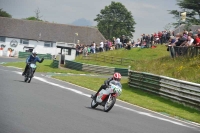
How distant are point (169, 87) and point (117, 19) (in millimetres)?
67841

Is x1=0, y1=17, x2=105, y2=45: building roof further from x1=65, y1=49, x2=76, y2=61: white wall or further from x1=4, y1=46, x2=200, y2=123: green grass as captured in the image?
x1=4, y1=46, x2=200, y2=123: green grass

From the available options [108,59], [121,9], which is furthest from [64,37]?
[108,59]

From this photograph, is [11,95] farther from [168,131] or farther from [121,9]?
[121,9]

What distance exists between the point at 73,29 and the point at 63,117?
92.9m

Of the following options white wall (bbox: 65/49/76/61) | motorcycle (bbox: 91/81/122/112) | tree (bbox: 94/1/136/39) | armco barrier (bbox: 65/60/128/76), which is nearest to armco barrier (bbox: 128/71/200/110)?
motorcycle (bbox: 91/81/122/112)

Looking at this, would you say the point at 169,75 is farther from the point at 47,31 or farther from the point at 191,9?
the point at 47,31

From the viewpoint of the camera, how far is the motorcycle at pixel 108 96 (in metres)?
16.4

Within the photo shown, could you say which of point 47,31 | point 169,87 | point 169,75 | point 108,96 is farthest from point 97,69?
point 47,31

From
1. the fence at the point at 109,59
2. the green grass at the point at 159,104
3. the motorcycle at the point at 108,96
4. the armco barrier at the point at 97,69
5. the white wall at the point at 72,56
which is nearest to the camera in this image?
the motorcycle at the point at 108,96

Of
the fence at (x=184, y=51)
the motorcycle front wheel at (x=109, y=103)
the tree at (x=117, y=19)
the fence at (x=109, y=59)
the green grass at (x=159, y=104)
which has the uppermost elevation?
the tree at (x=117, y=19)

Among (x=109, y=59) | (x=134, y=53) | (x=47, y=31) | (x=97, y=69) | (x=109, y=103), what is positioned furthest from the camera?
(x=47, y=31)

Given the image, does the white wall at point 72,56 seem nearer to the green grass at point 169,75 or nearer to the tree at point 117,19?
the green grass at point 169,75

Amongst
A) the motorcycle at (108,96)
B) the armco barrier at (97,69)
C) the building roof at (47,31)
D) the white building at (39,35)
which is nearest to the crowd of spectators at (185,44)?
the motorcycle at (108,96)

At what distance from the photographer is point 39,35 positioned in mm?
100438
